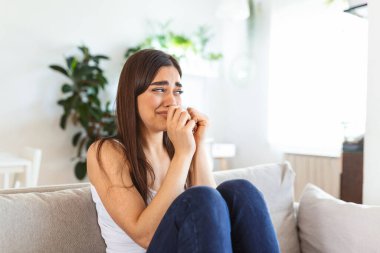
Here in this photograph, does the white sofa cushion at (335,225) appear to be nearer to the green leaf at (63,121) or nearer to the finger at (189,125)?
the finger at (189,125)

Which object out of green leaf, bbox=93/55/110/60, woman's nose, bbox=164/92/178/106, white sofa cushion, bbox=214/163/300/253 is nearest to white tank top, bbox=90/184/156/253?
woman's nose, bbox=164/92/178/106

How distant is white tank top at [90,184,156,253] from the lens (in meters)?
1.09

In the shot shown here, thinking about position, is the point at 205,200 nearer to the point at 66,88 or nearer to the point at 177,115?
the point at 177,115

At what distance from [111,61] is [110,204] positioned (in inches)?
106

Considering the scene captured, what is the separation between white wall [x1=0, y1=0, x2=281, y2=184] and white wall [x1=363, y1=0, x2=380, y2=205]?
2.28m

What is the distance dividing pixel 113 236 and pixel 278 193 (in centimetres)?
72

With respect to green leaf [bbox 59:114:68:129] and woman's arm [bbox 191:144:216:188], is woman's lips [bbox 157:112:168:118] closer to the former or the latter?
woman's arm [bbox 191:144:216:188]

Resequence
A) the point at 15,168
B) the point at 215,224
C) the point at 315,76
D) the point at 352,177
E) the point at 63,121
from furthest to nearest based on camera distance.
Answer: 1. the point at 315,76
2. the point at 63,121
3. the point at 352,177
4. the point at 15,168
5. the point at 215,224

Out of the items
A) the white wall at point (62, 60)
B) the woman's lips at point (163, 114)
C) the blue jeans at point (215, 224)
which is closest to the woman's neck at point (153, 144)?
the woman's lips at point (163, 114)

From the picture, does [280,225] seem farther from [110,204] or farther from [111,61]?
[111,61]

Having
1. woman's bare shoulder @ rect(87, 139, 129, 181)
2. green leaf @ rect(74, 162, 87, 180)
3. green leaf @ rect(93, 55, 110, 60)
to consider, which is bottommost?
green leaf @ rect(74, 162, 87, 180)

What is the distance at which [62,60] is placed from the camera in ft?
10.7

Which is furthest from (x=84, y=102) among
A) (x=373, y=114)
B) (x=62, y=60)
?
(x=373, y=114)

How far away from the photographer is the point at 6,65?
300 centimetres
